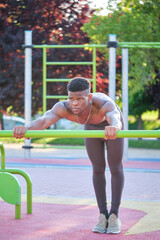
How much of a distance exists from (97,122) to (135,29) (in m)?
11.3

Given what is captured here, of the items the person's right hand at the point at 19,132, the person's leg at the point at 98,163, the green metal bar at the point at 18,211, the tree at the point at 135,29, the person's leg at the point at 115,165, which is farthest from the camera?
the tree at the point at 135,29

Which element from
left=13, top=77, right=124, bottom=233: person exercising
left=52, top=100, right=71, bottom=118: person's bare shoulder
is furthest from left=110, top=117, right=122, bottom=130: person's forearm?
left=52, top=100, right=71, bottom=118: person's bare shoulder

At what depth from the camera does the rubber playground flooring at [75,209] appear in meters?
4.65

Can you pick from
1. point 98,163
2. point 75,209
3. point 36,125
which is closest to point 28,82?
point 75,209

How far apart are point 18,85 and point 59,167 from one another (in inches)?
290

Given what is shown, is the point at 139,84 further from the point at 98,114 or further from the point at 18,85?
the point at 98,114

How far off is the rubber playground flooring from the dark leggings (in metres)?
0.30

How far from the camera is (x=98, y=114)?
178 inches

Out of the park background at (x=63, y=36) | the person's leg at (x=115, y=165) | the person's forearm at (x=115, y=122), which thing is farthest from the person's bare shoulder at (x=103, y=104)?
the park background at (x=63, y=36)

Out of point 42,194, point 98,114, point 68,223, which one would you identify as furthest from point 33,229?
point 42,194

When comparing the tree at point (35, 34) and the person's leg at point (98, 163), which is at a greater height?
the tree at point (35, 34)

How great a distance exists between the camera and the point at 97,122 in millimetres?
4633

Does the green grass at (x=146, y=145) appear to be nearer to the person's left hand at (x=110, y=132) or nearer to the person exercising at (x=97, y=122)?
the person exercising at (x=97, y=122)

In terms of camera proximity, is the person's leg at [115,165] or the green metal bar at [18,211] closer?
the person's leg at [115,165]
